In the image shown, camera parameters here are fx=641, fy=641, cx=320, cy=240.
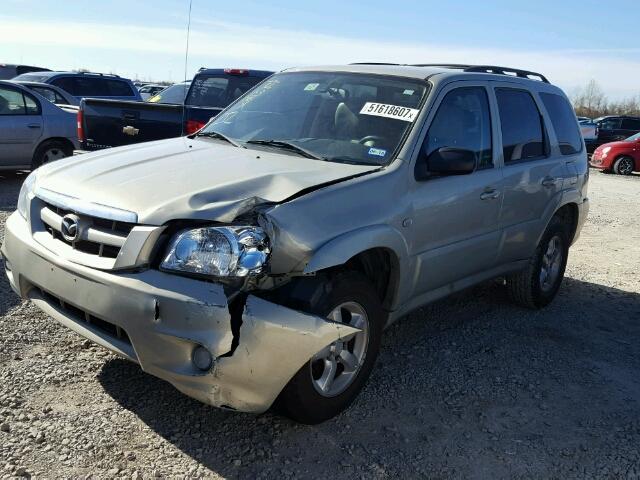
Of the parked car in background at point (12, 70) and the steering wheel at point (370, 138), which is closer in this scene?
the steering wheel at point (370, 138)

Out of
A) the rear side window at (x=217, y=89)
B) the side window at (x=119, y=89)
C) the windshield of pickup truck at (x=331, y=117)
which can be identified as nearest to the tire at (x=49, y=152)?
the rear side window at (x=217, y=89)

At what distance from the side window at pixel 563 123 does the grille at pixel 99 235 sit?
12.6 feet

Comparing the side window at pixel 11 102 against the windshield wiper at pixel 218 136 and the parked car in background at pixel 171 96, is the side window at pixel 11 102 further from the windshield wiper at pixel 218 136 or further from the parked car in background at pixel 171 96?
the windshield wiper at pixel 218 136

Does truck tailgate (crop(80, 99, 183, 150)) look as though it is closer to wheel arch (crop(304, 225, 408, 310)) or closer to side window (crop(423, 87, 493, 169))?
side window (crop(423, 87, 493, 169))

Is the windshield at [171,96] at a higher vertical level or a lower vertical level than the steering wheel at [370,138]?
lower

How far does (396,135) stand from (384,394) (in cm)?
154

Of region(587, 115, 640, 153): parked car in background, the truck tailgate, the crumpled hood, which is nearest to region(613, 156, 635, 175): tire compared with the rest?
region(587, 115, 640, 153): parked car in background

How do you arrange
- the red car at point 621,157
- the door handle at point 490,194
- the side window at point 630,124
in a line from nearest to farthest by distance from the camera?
the door handle at point 490,194 < the red car at point 621,157 < the side window at point 630,124

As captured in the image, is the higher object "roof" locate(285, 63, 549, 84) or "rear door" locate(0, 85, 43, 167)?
"roof" locate(285, 63, 549, 84)

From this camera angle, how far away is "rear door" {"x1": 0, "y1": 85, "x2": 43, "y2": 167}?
30.5 feet

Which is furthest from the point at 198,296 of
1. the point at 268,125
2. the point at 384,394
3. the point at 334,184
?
the point at 268,125

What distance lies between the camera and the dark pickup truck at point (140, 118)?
26.6 ft

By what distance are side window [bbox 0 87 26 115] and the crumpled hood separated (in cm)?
648

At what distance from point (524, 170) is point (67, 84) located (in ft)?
42.4
